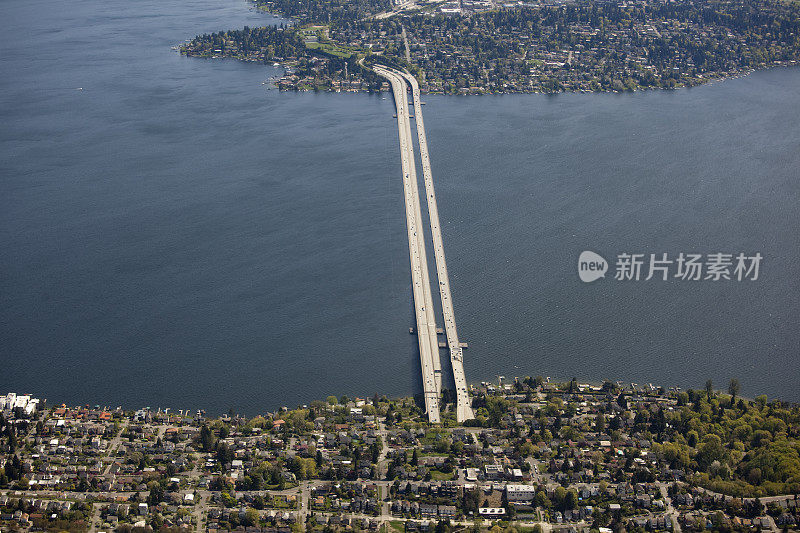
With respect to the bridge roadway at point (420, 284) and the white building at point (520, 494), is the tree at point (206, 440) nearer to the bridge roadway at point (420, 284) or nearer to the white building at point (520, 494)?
the bridge roadway at point (420, 284)

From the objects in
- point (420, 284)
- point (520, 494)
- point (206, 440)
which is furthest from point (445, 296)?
point (206, 440)

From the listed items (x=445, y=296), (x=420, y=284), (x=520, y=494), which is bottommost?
(x=520, y=494)

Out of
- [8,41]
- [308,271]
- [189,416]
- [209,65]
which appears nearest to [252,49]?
[209,65]

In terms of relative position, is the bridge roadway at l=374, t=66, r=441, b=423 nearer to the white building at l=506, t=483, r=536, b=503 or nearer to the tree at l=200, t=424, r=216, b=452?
the white building at l=506, t=483, r=536, b=503

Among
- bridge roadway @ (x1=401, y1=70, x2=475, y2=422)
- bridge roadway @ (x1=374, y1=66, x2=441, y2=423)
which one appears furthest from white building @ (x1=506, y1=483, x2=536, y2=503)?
bridge roadway @ (x1=374, y1=66, x2=441, y2=423)

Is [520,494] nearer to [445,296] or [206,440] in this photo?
[206,440]

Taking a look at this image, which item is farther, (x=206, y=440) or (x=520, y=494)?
(x=206, y=440)

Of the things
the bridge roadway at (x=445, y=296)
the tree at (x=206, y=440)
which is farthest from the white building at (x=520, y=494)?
the tree at (x=206, y=440)
